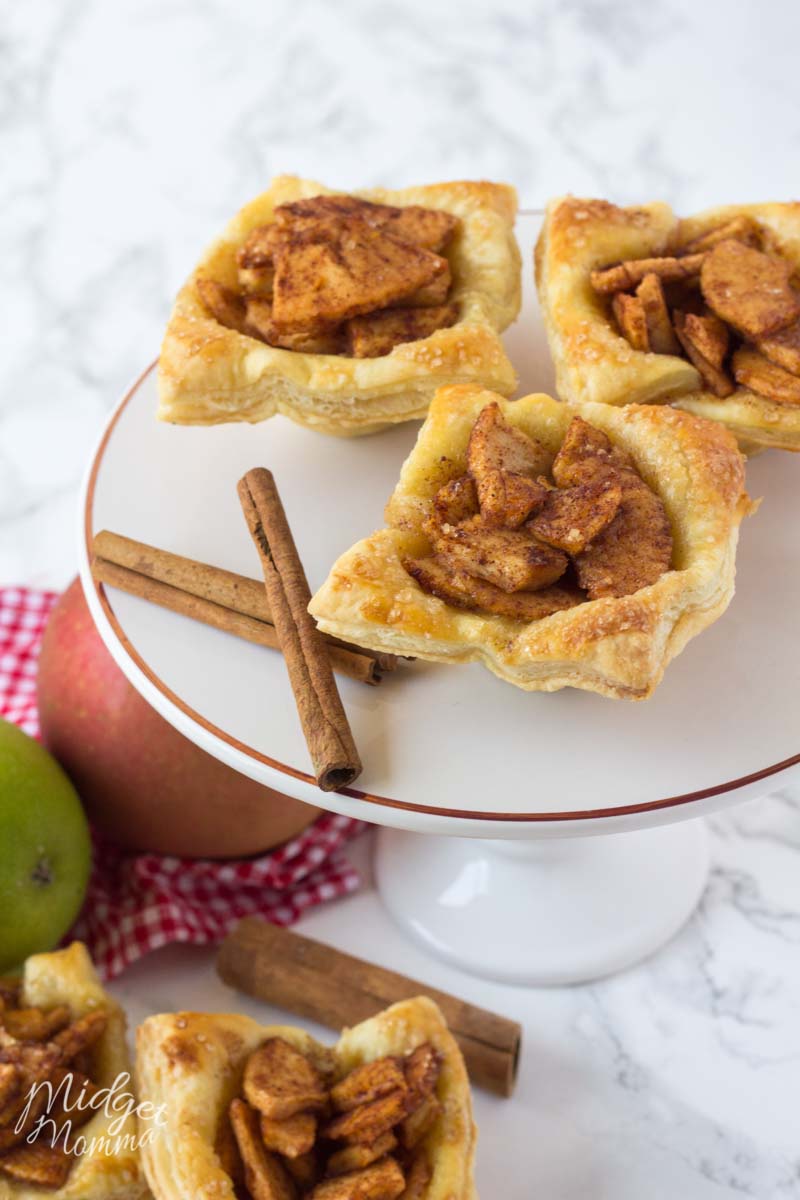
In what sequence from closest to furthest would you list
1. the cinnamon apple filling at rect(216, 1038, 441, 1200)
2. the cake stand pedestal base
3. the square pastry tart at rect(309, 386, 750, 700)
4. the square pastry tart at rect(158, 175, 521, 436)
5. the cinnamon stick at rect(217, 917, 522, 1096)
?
the square pastry tart at rect(309, 386, 750, 700), the cinnamon apple filling at rect(216, 1038, 441, 1200), the square pastry tart at rect(158, 175, 521, 436), the cinnamon stick at rect(217, 917, 522, 1096), the cake stand pedestal base

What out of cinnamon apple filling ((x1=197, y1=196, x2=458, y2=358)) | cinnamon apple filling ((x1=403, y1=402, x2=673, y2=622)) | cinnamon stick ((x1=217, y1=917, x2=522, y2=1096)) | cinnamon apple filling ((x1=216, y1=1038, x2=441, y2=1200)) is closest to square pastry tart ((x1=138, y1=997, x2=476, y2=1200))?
cinnamon apple filling ((x1=216, y1=1038, x2=441, y2=1200))

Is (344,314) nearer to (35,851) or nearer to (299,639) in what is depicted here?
(299,639)

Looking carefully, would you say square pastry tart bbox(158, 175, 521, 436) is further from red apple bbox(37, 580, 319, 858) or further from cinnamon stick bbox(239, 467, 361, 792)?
red apple bbox(37, 580, 319, 858)

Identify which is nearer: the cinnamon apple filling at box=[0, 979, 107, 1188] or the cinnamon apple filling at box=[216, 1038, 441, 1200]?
the cinnamon apple filling at box=[216, 1038, 441, 1200]

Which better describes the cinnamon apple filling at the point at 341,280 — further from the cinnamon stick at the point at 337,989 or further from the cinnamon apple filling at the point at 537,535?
the cinnamon stick at the point at 337,989

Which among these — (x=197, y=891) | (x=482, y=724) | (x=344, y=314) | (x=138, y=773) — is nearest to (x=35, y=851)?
(x=138, y=773)

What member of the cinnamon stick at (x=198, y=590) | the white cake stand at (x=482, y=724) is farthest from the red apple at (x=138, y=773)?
the cinnamon stick at (x=198, y=590)

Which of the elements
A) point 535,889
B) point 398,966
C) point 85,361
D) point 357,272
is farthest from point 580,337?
point 85,361
